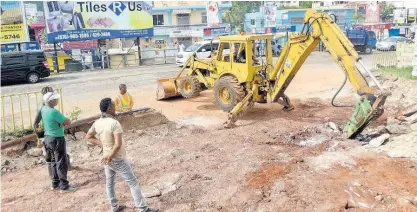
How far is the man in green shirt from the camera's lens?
6.50m

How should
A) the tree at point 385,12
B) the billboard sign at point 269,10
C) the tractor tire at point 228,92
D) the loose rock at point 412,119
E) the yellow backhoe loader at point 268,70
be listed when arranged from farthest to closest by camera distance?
the tree at point 385,12 < the billboard sign at point 269,10 < the tractor tire at point 228,92 < the loose rock at point 412,119 < the yellow backhoe loader at point 268,70

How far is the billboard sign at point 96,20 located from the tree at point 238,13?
102 ft

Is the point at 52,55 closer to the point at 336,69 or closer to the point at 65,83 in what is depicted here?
the point at 65,83

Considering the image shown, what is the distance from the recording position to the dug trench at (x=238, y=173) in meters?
5.95

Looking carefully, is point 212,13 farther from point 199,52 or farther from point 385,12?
point 385,12

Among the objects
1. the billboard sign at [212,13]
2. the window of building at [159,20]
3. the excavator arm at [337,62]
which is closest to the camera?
the excavator arm at [337,62]

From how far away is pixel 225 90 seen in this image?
11.6m

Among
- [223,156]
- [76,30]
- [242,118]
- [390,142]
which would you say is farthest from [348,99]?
[76,30]

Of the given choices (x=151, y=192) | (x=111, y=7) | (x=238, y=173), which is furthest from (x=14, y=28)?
(x=238, y=173)

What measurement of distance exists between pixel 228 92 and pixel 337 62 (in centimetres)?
344

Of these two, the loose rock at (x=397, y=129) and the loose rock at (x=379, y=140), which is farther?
the loose rock at (x=397, y=129)

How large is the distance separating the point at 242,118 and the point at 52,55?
18891mm

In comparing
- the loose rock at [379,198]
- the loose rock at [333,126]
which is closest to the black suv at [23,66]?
the loose rock at [333,126]

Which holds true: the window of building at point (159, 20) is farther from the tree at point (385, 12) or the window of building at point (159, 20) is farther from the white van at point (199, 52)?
the tree at point (385, 12)
